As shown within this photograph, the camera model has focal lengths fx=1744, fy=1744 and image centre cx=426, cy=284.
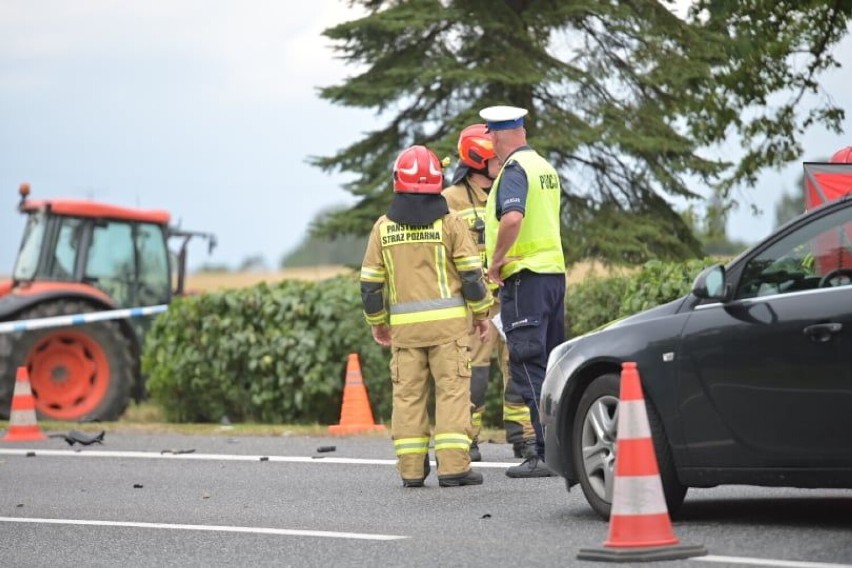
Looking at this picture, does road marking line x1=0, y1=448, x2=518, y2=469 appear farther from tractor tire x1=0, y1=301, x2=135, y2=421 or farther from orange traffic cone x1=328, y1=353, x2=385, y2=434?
tractor tire x1=0, y1=301, x2=135, y2=421

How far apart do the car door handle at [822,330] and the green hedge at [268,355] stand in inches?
319

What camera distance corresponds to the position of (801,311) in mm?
7633

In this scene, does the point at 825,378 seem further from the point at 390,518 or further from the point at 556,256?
the point at 556,256

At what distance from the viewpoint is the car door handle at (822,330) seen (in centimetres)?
746

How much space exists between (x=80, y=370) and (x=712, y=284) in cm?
1341

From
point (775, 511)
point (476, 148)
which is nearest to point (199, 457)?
point (476, 148)

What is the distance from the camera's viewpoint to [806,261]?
25.7ft

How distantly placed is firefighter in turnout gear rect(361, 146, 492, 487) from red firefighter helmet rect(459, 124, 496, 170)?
46.5 inches

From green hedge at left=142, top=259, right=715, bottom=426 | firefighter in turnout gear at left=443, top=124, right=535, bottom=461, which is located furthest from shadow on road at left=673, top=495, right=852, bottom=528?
green hedge at left=142, top=259, right=715, bottom=426

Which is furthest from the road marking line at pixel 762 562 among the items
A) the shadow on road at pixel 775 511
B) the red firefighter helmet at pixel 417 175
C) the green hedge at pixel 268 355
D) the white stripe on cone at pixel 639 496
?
the green hedge at pixel 268 355

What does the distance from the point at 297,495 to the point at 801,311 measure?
13.3ft

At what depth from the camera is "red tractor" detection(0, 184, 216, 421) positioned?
64.5 feet

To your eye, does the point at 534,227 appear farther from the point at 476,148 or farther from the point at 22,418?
the point at 22,418

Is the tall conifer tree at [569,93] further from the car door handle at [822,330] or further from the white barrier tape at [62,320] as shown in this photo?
the car door handle at [822,330]
